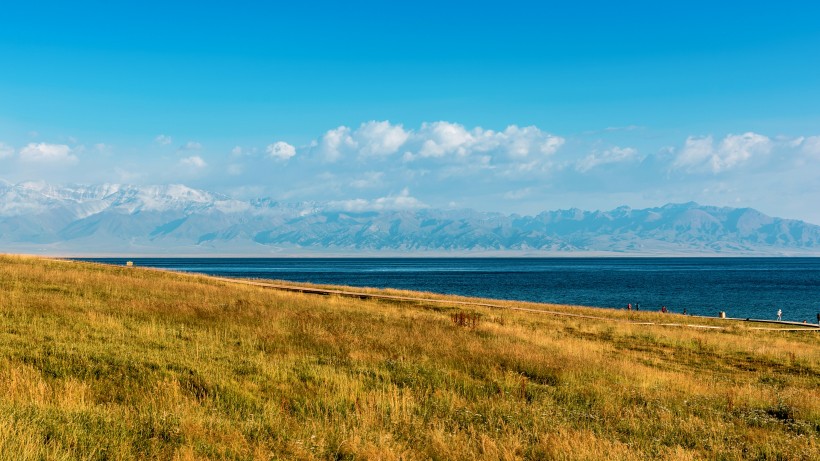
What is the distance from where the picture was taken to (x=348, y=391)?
14391 mm

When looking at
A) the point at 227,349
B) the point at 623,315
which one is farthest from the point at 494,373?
the point at 623,315

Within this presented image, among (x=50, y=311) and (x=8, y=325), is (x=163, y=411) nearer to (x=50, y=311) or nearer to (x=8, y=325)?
(x=8, y=325)

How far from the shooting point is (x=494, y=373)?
17500 millimetres

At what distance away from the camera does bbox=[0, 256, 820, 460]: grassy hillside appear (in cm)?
1030

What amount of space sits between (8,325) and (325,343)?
9229 mm

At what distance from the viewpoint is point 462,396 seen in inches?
584

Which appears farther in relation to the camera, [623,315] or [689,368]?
[623,315]

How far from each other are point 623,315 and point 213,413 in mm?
41621

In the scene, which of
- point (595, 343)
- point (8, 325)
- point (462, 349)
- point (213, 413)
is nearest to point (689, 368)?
point (595, 343)

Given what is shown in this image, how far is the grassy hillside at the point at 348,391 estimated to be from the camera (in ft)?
33.8

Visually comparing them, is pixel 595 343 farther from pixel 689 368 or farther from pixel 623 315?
pixel 623 315

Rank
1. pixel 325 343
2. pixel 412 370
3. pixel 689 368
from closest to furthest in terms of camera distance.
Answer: pixel 412 370 → pixel 325 343 → pixel 689 368

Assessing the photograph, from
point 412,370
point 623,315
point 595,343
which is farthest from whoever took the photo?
point 623,315

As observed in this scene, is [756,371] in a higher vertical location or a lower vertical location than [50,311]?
lower
